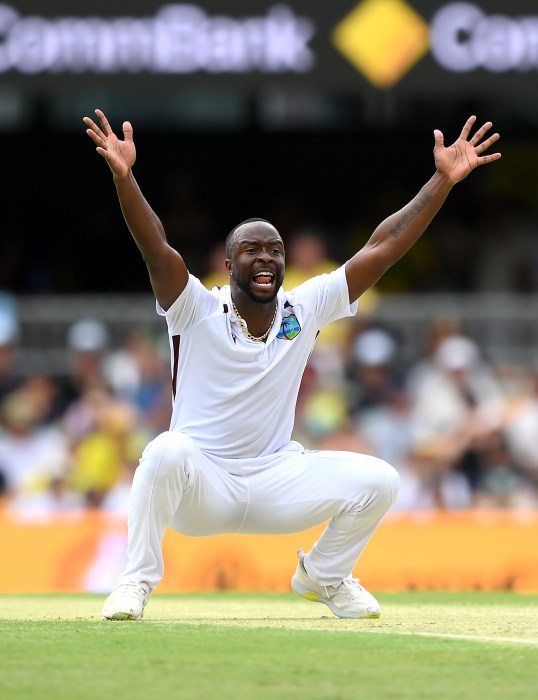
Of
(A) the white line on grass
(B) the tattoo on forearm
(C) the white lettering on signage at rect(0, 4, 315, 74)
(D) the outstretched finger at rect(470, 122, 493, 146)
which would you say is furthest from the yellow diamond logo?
(A) the white line on grass

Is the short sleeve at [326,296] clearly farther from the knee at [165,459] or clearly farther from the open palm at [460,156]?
the knee at [165,459]

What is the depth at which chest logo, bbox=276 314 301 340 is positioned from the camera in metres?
6.85

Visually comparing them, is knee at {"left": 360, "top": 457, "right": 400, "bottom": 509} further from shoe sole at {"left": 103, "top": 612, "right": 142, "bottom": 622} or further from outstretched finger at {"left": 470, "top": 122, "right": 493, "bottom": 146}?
outstretched finger at {"left": 470, "top": 122, "right": 493, "bottom": 146}

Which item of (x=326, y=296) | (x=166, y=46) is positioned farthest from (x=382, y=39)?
(x=326, y=296)

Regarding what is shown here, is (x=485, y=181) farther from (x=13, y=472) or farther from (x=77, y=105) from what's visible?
(x=13, y=472)

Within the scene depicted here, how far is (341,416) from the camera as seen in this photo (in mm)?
11500

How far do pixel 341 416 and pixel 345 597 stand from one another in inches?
190

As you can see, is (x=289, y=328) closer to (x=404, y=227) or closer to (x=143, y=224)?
(x=404, y=227)

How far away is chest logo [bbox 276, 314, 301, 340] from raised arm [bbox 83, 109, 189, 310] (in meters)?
0.55

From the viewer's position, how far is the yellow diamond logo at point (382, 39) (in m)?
12.2

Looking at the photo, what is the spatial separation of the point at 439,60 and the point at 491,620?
6.84 meters

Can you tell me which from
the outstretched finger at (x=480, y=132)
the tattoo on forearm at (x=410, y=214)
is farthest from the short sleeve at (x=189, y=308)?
the outstretched finger at (x=480, y=132)

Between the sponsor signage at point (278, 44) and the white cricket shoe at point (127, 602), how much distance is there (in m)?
6.87

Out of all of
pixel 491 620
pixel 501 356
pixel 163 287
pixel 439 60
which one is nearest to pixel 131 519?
pixel 163 287
